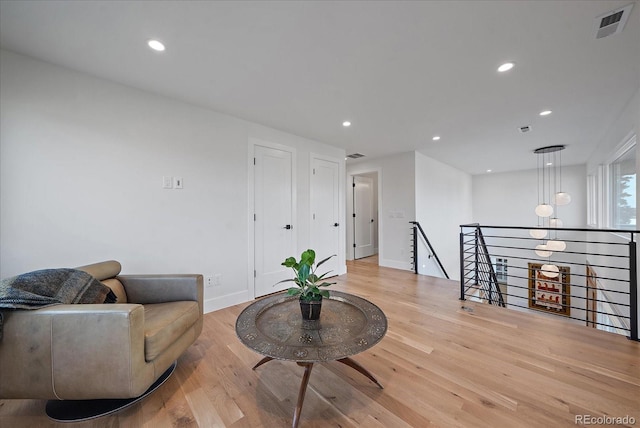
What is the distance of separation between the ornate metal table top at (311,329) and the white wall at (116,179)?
1414 millimetres

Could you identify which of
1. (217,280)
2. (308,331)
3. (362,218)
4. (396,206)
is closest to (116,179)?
(217,280)

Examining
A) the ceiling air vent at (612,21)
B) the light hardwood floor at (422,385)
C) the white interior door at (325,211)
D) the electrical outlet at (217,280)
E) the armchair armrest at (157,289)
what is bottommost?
the light hardwood floor at (422,385)

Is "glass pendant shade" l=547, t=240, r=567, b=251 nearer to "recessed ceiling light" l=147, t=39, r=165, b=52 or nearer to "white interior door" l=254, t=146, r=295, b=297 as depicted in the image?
"white interior door" l=254, t=146, r=295, b=297

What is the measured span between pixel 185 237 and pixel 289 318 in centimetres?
170

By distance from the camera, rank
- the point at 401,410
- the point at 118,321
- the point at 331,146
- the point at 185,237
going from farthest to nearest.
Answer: the point at 331,146
the point at 185,237
the point at 401,410
the point at 118,321

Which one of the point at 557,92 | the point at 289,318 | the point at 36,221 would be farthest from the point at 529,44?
the point at 36,221

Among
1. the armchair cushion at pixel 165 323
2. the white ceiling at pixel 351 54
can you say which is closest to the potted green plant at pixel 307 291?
the armchair cushion at pixel 165 323

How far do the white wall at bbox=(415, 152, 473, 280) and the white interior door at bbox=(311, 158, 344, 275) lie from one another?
166 centimetres

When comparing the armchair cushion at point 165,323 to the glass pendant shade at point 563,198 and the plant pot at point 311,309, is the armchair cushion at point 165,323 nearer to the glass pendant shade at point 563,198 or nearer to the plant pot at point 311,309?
the plant pot at point 311,309

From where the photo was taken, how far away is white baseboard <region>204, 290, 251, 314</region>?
269 cm

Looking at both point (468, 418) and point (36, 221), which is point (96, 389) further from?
point (468, 418)

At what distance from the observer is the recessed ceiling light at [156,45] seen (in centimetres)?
164

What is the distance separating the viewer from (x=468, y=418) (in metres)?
1.29

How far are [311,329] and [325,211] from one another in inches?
111
